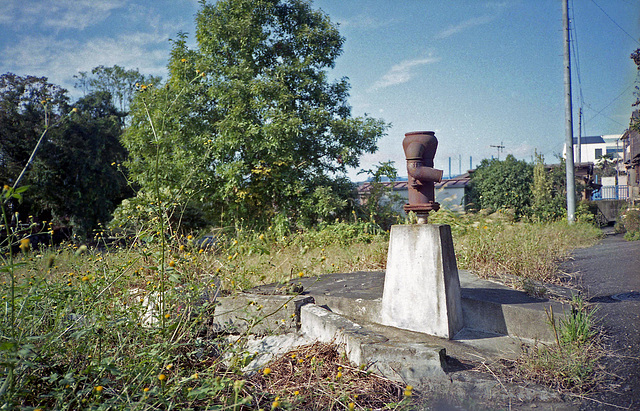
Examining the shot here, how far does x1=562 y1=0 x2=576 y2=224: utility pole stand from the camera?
43.7 feet

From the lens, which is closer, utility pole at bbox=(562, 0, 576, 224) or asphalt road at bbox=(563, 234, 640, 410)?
asphalt road at bbox=(563, 234, 640, 410)

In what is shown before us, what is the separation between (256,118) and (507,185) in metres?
12.3

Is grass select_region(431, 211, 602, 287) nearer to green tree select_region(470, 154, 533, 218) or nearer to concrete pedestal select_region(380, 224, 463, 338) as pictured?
concrete pedestal select_region(380, 224, 463, 338)

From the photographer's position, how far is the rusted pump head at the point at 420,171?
13.2 ft

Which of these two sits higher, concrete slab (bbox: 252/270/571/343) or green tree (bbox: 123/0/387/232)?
green tree (bbox: 123/0/387/232)

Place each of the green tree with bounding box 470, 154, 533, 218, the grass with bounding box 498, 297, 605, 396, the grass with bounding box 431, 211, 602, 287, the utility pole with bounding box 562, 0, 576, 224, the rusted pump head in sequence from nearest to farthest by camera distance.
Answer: the grass with bounding box 498, 297, 605, 396 < the rusted pump head < the grass with bounding box 431, 211, 602, 287 < the utility pole with bounding box 562, 0, 576, 224 < the green tree with bounding box 470, 154, 533, 218

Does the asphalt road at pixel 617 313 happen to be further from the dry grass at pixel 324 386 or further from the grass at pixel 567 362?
the dry grass at pixel 324 386

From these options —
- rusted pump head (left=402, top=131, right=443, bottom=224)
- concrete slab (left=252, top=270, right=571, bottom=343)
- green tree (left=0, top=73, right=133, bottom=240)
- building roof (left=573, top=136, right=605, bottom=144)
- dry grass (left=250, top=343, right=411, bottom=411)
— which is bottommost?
dry grass (left=250, top=343, right=411, bottom=411)

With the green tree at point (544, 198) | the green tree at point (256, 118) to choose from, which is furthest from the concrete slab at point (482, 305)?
the green tree at point (544, 198)

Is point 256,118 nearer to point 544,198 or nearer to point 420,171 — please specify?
point 420,171

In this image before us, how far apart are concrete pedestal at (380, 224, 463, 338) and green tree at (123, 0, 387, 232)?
6.81 m

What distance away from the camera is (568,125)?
13609 millimetres

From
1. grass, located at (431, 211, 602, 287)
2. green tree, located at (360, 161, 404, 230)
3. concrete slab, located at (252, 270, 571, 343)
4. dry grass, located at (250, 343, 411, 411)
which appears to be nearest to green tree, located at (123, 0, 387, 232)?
green tree, located at (360, 161, 404, 230)

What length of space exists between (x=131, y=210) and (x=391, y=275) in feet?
27.0
